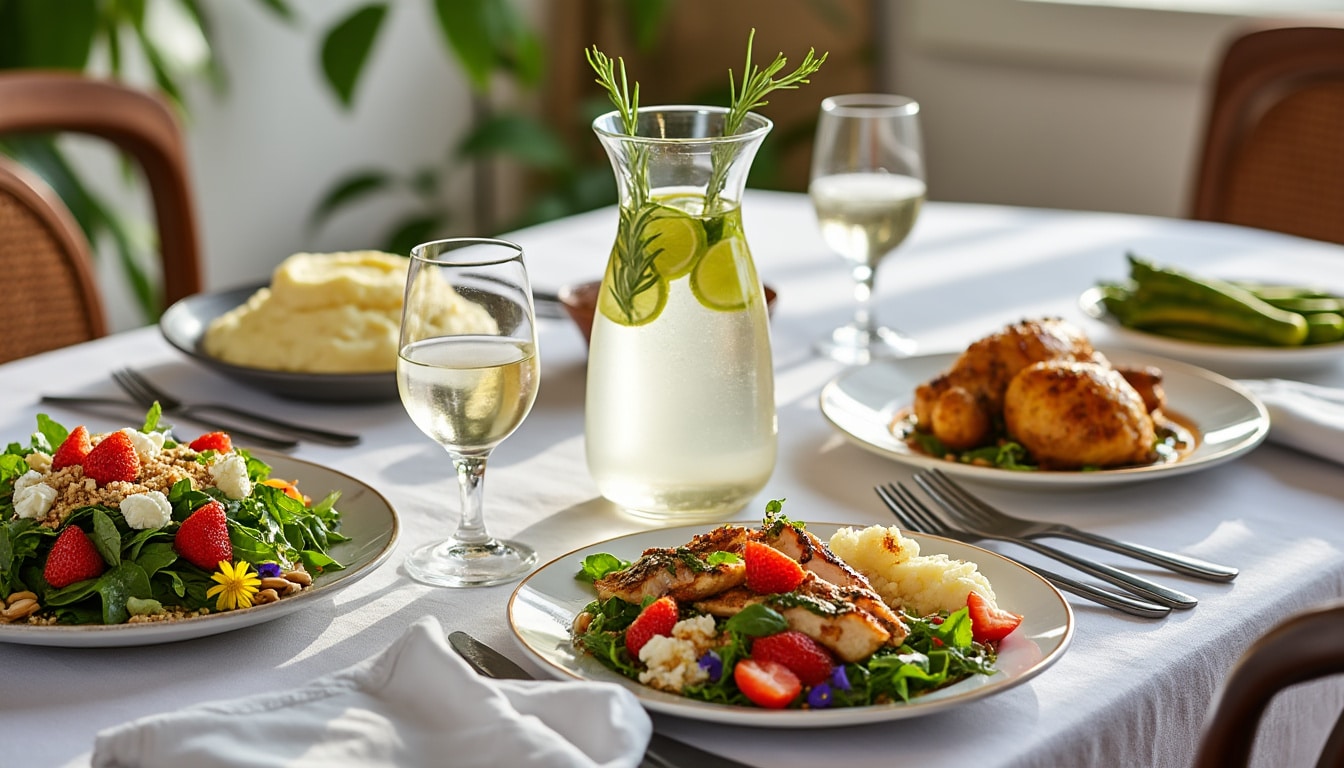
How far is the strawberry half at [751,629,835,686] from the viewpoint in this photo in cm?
87

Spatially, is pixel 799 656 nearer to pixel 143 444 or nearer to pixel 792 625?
pixel 792 625

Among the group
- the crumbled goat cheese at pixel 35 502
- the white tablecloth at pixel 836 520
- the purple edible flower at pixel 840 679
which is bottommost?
the white tablecloth at pixel 836 520

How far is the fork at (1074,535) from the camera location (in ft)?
3.74

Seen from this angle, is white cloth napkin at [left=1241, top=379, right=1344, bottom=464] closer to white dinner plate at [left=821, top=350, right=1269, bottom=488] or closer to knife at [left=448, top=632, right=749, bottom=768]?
white dinner plate at [left=821, top=350, right=1269, bottom=488]

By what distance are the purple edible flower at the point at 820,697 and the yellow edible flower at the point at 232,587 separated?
39 cm

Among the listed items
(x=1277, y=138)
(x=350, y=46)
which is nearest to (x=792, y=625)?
(x=1277, y=138)

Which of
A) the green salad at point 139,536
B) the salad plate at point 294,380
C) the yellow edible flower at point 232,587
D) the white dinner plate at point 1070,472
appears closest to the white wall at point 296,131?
the salad plate at point 294,380

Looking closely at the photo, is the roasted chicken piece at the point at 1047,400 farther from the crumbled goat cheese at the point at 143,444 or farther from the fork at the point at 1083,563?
the crumbled goat cheese at the point at 143,444

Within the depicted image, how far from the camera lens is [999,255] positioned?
2.20 metres

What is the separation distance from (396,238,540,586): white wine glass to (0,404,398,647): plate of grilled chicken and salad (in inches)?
3.3

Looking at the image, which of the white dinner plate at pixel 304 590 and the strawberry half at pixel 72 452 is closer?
the white dinner plate at pixel 304 590

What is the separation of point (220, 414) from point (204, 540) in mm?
553

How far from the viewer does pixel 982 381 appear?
142cm

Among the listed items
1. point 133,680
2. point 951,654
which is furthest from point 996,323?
point 133,680
